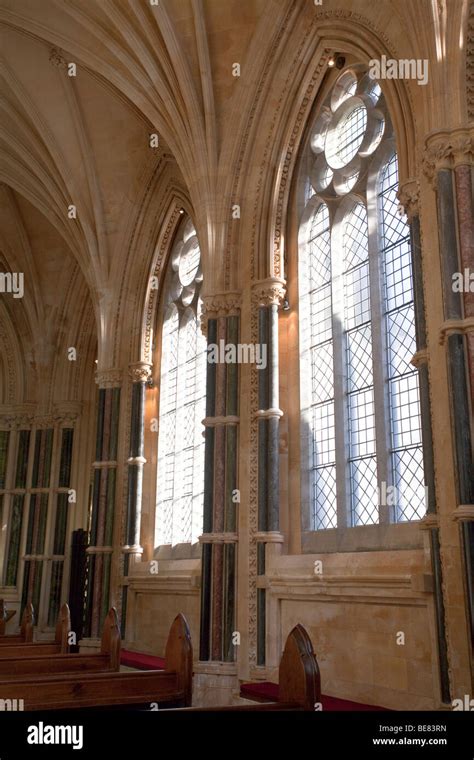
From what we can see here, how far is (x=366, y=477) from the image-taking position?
30.5 feet

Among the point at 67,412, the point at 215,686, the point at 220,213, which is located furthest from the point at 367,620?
the point at 67,412

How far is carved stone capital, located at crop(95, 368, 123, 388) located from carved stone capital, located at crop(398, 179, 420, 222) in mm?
8198

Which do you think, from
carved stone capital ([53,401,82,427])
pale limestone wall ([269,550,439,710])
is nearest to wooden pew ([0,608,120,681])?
pale limestone wall ([269,550,439,710])

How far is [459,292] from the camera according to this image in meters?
7.16

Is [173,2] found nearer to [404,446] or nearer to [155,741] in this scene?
[404,446]

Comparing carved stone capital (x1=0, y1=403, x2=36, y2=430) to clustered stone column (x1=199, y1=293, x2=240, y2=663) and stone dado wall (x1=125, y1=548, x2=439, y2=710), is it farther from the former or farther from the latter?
stone dado wall (x1=125, y1=548, x2=439, y2=710)

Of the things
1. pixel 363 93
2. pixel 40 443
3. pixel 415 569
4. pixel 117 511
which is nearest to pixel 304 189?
pixel 363 93

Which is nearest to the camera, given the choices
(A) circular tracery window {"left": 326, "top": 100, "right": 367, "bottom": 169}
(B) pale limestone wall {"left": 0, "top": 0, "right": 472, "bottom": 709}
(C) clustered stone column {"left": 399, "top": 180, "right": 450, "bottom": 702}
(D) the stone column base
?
(C) clustered stone column {"left": 399, "top": 180, "right": 450, "bottom": 702}

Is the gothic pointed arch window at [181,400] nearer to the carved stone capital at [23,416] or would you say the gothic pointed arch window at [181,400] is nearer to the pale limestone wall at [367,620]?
the pale limestone wall at [367,620]

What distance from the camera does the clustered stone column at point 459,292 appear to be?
22.0 feet

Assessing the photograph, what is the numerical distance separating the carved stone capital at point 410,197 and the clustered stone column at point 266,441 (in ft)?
9.74

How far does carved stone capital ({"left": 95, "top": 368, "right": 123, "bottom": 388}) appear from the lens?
15.2m

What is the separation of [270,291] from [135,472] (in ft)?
17.0

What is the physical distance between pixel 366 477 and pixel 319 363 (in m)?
1.95
